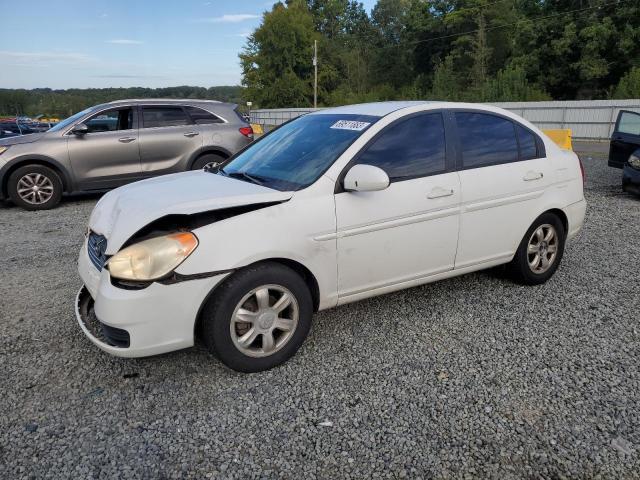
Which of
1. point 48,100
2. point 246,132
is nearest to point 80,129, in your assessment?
point 246,132

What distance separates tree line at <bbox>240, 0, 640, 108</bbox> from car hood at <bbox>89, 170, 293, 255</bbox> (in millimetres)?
30546

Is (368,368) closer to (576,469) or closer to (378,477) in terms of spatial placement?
(378,477)

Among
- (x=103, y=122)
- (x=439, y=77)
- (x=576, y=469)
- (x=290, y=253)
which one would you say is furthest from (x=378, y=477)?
(x=439, y=77)

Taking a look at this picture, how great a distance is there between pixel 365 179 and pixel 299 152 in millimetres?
736

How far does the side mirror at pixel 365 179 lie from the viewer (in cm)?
316

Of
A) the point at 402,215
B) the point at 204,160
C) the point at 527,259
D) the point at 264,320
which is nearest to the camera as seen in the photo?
the point at 264,320

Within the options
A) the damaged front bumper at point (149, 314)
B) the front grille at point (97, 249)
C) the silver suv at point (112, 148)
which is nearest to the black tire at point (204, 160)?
the silver suv at point (112, 148)

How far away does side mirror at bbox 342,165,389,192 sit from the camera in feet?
10.4

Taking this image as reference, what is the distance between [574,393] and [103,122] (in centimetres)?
813

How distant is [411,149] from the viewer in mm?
3658

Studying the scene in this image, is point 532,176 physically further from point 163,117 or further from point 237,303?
point 163,117

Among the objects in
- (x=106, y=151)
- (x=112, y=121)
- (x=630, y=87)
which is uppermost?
(x=630, y=87)

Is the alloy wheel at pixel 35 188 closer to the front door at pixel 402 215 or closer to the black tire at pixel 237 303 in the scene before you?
the black tire at pixel 237 303

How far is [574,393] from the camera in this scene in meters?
2.90
